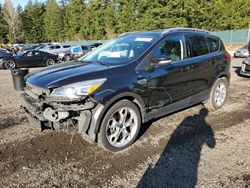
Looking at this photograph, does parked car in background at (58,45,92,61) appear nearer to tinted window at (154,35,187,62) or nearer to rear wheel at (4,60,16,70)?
rear wheel at (4,60,16,70)

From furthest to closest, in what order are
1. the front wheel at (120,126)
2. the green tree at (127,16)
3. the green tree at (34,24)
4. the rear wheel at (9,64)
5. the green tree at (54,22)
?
the green tree at (34,24)
the green tree at (54,22)
the green tree at (127,16)
the rear wheel at (9,64)
the front wheel at (120,126)

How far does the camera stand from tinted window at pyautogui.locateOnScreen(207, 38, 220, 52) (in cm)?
624

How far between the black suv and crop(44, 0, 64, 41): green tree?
229 feet

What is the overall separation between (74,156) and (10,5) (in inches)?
2915

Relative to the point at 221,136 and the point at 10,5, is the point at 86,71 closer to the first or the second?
the point at 221,136

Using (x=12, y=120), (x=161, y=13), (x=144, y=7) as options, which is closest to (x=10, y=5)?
(x=144, y=7)

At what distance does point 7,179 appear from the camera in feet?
11.8

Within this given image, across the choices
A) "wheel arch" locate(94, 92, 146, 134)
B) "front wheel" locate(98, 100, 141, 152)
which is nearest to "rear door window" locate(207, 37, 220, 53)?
"wheel arch" locate(94, 92, 146, 134)

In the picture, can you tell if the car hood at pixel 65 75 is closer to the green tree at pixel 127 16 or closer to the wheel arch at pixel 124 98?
the wheel arch at pixel 124 98

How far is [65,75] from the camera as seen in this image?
4.14 metres

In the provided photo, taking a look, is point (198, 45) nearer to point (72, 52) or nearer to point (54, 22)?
point (72, 52)

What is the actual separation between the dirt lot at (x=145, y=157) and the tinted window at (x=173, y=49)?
1.39 m

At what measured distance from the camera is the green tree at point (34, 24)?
3044 inches

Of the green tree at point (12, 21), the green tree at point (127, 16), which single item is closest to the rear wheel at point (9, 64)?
the green tree at point (127, 16)
